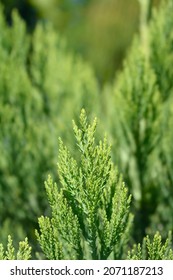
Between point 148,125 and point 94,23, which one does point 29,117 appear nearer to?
point 148,125

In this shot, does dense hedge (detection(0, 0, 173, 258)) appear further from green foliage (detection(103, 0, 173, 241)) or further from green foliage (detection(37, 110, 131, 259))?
green foliage (detection(37, 110, 131, 259))

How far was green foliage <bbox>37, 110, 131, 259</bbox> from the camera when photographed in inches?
31.9

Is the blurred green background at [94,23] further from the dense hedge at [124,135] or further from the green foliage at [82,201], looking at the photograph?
the green foliage at [82,201]

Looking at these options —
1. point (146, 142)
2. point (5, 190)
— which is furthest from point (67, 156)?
point (5, 190)

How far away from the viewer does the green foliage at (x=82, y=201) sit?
0.81 meters

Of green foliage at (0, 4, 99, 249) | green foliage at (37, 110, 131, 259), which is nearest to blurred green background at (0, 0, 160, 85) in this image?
green foliage at (0, 4, 99, 249)

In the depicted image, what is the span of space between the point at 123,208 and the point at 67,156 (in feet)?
0.43

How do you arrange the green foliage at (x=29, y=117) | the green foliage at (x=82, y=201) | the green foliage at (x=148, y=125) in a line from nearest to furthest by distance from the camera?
the green foliage at (x=82, y=201)
the green foliage at (x=148, y=125)
the green foliage at (x=29, y=117)

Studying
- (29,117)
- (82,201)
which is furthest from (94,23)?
(82,201)

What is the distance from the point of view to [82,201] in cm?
84

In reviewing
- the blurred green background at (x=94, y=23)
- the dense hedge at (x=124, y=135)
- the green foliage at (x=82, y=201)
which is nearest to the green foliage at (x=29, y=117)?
the dense hedge at (x=124, y=135)

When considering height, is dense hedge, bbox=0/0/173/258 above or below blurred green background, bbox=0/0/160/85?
below

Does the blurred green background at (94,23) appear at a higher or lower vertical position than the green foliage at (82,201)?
higher

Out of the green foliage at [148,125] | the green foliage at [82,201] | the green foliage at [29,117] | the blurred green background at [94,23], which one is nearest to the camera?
the green foliage at [82,201]
